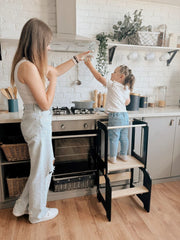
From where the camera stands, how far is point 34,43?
4.38ft

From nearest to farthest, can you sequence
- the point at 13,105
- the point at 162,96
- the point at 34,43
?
the point at 34,43 < the point at 13,105 < the point at 162,96

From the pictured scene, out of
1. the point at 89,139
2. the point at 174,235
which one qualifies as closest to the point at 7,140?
the point at 89,139

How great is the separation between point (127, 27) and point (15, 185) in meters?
2.22

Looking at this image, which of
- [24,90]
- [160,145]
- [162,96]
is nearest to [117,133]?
[160,145]

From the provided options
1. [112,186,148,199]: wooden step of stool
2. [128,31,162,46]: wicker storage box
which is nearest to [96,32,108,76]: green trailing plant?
[128,31,162,46]: wicker storage box

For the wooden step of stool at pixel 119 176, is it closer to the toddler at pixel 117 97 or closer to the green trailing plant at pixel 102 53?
the toddler at pixel 117 97

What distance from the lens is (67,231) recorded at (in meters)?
1.60

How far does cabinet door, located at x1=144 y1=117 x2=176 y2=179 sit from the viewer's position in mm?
2146

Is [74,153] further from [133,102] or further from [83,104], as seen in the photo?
[133,102]

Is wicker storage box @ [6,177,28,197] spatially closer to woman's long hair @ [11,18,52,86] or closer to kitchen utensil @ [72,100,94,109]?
kitchen utensil @ [72,100,94,109]

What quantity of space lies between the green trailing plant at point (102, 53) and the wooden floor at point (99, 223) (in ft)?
5.02

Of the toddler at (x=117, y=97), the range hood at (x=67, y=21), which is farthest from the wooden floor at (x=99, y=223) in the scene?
the range hood at (x=67, y=21)

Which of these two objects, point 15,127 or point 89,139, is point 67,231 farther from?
point 15,127

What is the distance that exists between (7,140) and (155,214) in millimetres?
1653
